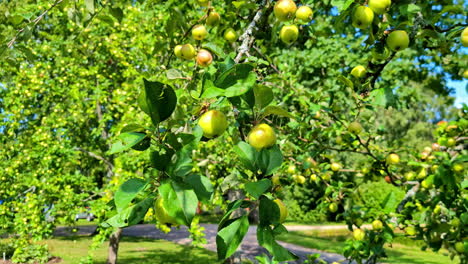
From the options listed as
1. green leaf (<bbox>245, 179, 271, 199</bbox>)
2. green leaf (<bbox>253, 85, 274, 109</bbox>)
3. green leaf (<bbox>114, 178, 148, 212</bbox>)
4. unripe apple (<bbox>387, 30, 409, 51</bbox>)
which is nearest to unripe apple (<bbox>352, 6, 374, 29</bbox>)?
unripe apple (<bbox>387, 30, 409, 51</bbox>)

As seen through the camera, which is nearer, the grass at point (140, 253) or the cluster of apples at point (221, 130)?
the cluster of apples at point (221, 130)

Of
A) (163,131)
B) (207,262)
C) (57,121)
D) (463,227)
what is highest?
(57,121)

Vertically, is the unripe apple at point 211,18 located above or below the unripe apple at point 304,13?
above

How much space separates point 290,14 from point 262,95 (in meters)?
0.66

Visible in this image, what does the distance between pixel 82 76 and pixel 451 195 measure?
7090mm

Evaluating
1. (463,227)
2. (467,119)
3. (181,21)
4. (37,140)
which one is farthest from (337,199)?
(37,140)

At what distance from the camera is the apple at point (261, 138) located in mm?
1022

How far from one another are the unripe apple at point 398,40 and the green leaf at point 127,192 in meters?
1.12

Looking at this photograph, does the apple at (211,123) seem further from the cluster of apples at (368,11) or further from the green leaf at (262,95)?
the cluster of apples at (368,11)

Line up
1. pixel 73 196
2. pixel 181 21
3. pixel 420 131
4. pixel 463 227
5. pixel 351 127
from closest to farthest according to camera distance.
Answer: pixel 181 21 → pixel 463 227 → pixel 351 127 → pixel 73 196 → pixel 420 131

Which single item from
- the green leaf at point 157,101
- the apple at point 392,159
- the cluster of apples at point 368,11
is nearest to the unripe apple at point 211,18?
the cluster of apples at point 368,11

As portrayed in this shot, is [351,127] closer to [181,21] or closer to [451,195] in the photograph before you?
[451,195]

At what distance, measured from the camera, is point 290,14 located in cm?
150

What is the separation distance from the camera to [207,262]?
10.6 meters
